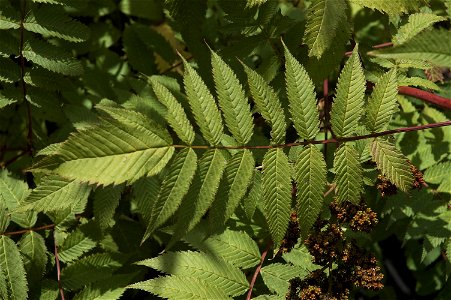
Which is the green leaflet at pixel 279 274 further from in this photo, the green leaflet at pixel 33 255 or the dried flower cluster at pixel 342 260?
the green leaflet at pixel 33 255

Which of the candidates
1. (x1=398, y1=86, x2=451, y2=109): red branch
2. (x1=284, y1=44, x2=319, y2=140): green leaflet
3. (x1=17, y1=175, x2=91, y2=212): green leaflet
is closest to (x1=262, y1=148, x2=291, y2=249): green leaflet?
(x1=284, y1=44, x2=319, y2=140): green leaflet

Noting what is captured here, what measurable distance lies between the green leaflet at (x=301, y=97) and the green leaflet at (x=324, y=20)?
0.45 feet

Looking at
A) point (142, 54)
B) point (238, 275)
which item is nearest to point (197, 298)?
point (238, 275)

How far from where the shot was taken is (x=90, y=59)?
9.89ft

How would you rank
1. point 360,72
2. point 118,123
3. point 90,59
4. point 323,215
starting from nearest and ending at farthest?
point 118,123
point 360,72
point 323,215
point 90,59

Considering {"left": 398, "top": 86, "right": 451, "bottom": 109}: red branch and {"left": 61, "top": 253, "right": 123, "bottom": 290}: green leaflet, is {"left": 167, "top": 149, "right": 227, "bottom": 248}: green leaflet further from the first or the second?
{"left": 398, "top": 86, "right": 451, "bottom": 109}: red branch

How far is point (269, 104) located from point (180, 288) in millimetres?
679

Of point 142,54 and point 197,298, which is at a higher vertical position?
point 142,54

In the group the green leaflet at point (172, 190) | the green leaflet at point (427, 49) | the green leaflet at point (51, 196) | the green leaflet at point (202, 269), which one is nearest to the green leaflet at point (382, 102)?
the green leaflet at point (427, 49)

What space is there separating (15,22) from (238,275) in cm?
137

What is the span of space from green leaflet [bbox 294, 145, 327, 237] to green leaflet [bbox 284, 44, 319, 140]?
99 mm

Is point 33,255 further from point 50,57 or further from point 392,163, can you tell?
point 392,163

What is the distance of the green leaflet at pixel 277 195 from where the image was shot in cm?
161

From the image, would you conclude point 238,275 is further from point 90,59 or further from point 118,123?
point 90,59
